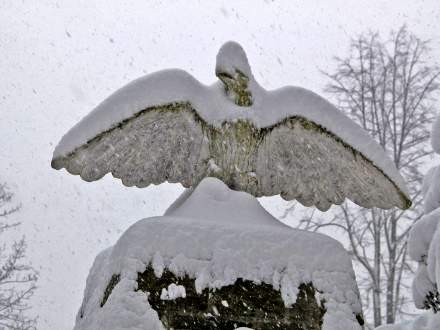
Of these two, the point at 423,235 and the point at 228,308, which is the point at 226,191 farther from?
the point at 423,235

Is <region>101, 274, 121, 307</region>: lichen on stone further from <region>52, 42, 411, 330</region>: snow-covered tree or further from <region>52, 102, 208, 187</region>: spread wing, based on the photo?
<region>52, 102, 208, 187</region>: spread wing

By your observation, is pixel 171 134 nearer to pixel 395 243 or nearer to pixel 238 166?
pixel 238 166

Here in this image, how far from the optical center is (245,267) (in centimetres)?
278

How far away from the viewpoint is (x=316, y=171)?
348cm

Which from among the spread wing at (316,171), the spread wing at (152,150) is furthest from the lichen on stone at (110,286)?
the spread wing at (316,171)

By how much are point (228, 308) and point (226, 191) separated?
676mm

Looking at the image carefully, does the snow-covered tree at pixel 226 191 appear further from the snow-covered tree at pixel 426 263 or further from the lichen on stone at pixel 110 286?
the snow-covered tree at pixel 426 263

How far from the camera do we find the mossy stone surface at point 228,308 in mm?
2645

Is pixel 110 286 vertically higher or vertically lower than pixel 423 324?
lower

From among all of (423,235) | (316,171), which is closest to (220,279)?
(316,171)

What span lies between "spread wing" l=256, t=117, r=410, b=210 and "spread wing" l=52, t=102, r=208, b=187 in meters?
0.40

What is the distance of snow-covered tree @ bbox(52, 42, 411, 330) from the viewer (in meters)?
2.70

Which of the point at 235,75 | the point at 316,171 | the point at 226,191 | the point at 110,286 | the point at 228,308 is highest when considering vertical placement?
the point at 235,75

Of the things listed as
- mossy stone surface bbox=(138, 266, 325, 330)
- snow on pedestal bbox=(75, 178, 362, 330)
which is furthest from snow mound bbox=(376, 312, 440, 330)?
mossy stone surface bbox=(138, 266, 325, 330)
